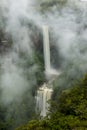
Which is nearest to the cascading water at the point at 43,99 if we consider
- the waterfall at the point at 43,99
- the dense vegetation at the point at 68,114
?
the waterfall at the point at 43,99

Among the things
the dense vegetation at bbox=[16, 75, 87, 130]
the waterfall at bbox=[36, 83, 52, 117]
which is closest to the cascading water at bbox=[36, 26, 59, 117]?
the waterfall at bbox=[36, 83, 52, 117]

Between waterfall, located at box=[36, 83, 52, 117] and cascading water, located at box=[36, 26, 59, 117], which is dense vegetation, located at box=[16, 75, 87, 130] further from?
waterfall, located at box=[36, 83, 52, 117]

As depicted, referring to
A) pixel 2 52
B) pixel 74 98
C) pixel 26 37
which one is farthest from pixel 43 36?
pixel 74 98

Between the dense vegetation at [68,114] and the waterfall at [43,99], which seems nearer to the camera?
the dense vegetation at [68,114]

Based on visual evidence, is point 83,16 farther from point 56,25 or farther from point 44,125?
point 44,125

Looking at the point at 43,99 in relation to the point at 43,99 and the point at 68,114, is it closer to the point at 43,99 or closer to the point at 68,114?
the point at 43,99

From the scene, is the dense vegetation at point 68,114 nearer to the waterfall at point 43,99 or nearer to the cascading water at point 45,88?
the cascading water at point 45,88
